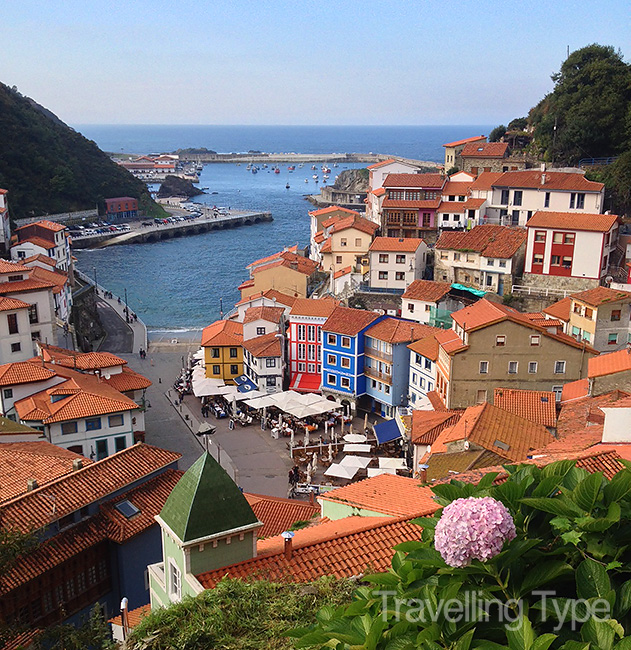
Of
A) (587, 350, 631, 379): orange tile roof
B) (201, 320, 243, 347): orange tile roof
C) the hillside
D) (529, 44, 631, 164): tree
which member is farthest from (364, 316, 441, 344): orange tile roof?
the hillside

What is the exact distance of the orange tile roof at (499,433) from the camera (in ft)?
63.1

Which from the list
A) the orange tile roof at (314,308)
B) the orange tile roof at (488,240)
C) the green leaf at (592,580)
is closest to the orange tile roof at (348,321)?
the orange tile roof at (314,308)

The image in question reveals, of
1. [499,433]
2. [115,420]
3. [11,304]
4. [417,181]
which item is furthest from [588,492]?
[417,181]

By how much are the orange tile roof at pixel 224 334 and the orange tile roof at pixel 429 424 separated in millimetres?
15117

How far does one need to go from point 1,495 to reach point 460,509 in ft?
46.5

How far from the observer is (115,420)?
25.2 metres

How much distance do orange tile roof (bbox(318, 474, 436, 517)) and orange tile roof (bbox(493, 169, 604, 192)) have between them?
34762mm

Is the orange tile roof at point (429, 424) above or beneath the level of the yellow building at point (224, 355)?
above

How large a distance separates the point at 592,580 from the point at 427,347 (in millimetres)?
27934

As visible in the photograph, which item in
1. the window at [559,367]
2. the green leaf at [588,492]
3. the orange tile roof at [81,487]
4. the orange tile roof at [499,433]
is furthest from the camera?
the window at [559,367]

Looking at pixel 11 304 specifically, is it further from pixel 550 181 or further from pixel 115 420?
pixel 550 181

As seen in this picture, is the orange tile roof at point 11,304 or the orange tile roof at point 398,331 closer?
the orange tile roof at point 11,304

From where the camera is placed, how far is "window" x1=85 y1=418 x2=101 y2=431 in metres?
24.8

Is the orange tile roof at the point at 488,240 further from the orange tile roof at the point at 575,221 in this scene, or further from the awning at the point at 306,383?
the awning at the point at 306,383
